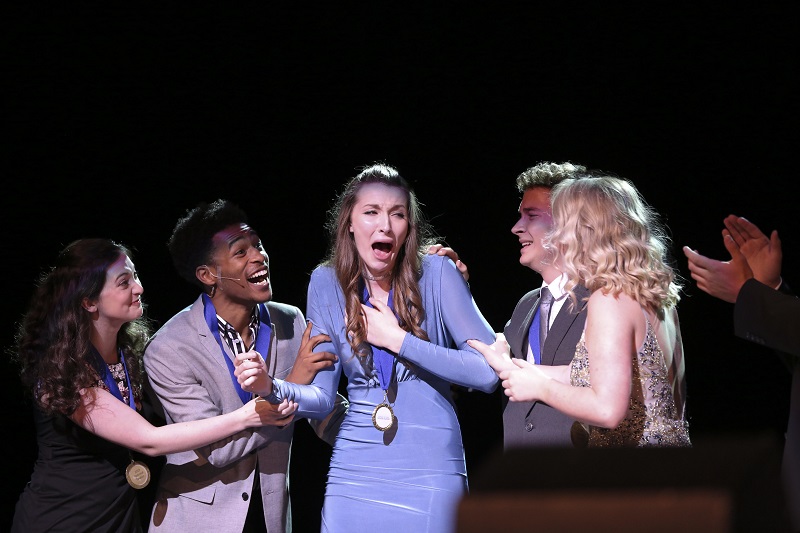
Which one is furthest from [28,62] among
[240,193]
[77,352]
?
[77,352]

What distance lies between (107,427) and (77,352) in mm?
301

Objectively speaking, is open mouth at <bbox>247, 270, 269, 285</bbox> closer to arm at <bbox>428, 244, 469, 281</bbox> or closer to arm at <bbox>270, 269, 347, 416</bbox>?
arm at <bbox>270, 269, 347, 416</bbox>

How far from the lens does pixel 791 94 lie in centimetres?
374

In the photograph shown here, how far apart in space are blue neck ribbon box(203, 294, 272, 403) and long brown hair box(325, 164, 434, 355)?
41 centimetres

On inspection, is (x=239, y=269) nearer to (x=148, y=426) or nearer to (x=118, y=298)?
(x=118, y=298)

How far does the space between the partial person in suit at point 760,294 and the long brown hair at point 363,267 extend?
98 centimetres

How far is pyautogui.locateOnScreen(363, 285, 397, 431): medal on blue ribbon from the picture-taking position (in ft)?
9.34

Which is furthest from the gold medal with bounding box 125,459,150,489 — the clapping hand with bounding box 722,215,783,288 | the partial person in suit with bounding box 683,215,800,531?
the clapping hand with bounding box 722,215,783,288

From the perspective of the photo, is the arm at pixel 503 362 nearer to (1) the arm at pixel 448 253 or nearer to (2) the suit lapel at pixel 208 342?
(1) the arm at pixel 448 253

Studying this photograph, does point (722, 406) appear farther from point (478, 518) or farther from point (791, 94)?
point (478, 518)

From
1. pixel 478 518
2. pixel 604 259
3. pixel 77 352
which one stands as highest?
pixel 604 259

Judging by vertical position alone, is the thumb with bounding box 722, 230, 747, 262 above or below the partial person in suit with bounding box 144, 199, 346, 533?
above

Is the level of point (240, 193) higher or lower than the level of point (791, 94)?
lower

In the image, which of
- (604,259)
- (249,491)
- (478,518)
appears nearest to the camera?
(478,518)
